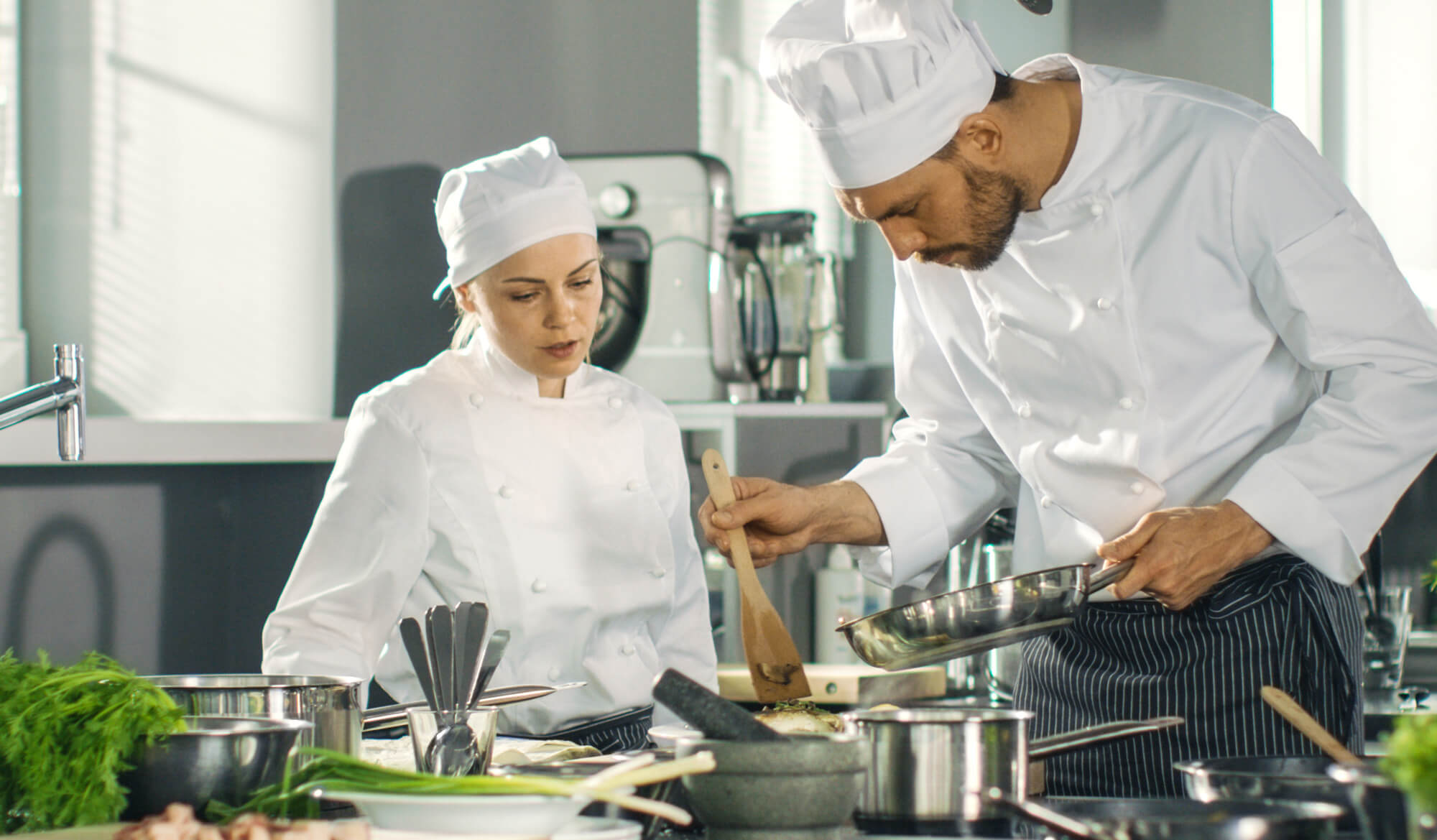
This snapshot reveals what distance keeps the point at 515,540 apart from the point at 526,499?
69mm

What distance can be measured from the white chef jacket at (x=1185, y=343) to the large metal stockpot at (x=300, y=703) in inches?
34.2

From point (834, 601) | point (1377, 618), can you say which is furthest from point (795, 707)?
point (834, 601)

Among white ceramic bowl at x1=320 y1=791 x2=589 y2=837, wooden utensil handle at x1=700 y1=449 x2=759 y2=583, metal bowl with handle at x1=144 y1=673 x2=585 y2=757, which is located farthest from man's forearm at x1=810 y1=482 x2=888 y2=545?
white ceramic bowl at x1=320 y1=791 x2=589 y2=837

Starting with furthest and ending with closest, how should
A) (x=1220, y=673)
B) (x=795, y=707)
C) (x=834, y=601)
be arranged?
1. (x=834, y=601)
2. (x=1220, y=673)
3. (x=795, y=707)

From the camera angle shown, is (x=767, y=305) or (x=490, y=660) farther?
(x=767, y=305)

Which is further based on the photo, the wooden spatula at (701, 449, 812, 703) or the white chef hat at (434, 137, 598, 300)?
the white chef hat at (434, 137, 598, 300)

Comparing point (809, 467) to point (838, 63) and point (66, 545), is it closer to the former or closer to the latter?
point (66, 545)

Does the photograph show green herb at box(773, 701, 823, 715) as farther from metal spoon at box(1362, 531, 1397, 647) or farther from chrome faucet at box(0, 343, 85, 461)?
metal spoon at box(1362, 531, 1397, 647)

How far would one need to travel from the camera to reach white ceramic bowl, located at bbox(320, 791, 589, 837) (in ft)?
2.76

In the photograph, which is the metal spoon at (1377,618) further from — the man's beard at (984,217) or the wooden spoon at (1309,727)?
the wooden spoon at (1309,727)

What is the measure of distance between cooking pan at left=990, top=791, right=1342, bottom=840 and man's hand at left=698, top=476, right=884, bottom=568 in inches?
29.2

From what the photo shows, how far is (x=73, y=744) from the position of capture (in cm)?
96

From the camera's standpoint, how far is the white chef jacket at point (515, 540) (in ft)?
6.19

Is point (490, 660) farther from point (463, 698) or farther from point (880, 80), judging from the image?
point (880, 80)
